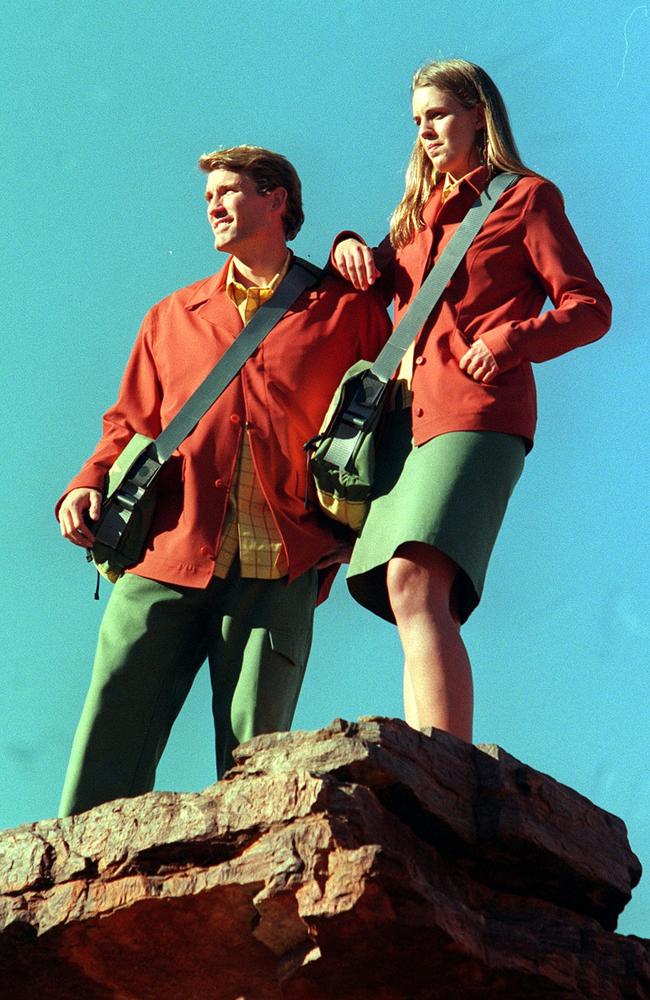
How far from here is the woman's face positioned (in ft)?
23.0

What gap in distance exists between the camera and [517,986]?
16.5 feet

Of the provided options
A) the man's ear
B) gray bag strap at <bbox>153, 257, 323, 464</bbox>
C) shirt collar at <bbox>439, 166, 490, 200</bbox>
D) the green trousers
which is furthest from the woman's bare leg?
the man's ear

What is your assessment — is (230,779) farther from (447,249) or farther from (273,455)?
(447,249)

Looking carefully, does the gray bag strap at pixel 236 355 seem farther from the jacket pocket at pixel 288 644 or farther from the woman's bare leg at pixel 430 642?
the woman's bare leg at pixel 430 642

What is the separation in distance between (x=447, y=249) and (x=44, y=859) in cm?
295

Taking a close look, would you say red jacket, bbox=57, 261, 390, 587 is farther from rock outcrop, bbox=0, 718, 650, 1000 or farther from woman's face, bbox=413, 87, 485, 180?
rock outcrop, bbox=0, 718, 650, 1000

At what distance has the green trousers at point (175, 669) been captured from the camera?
6.34m

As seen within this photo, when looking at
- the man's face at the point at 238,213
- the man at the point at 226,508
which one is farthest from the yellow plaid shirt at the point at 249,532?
the man's face at the point at 238,213

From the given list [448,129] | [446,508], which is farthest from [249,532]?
[448,129]

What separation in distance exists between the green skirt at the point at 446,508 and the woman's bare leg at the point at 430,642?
0.27ft

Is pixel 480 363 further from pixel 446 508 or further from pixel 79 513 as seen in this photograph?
pixel 79 513

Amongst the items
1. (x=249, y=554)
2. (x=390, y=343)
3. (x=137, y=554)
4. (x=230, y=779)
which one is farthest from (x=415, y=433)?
(x=230, y=779)

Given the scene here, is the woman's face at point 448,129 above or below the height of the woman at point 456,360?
above

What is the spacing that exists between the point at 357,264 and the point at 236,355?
2.15 feet
